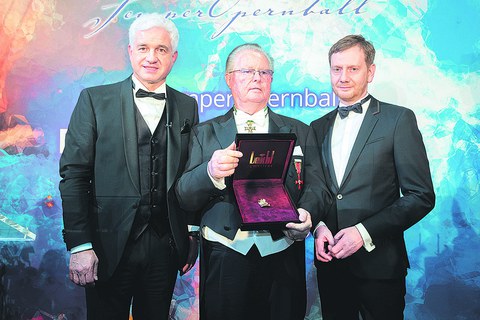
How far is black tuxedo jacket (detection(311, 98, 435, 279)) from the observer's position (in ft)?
7.85

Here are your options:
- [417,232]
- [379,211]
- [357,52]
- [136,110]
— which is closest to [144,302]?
[136,110]

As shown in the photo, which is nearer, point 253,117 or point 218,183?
point 218,183

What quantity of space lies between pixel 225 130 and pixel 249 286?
0.77 metres

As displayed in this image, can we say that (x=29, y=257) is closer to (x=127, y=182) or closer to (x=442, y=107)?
(x=127, y=182)

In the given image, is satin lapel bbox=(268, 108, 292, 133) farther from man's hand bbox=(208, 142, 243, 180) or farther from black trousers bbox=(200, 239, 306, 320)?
black trousers bbox=(200, 239, 306, 320)

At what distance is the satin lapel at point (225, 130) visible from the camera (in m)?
2.36

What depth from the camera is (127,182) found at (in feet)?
7.95

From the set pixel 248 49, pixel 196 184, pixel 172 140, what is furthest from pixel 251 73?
Answer: pixel 196 184

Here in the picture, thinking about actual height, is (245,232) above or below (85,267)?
above

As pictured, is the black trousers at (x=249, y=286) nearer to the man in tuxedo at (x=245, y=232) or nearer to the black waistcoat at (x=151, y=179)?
the man in tuxedo at (x=245, y=232)

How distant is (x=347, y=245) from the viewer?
7.74ft

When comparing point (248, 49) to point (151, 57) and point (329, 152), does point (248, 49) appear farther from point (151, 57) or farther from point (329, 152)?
point (329, 152)

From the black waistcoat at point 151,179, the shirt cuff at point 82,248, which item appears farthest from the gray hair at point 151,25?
the shirt cuff at point 82,248

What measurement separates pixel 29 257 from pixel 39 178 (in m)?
0.65
